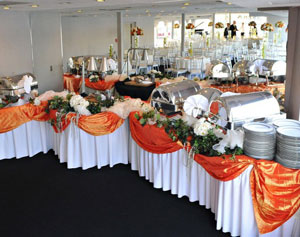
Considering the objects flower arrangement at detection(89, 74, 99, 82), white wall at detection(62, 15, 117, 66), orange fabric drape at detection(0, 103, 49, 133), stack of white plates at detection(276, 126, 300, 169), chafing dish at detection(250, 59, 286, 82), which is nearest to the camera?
stack of white plates at detection(276, 126, 300, 169)

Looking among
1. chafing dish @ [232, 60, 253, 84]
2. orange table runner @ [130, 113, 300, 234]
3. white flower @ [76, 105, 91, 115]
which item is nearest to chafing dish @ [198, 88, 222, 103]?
orange table runner @ [130, 113, 300, 234]

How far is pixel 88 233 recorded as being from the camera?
9.91ft

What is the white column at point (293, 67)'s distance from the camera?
11.2ft

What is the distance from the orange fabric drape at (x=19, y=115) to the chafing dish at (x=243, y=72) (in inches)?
133

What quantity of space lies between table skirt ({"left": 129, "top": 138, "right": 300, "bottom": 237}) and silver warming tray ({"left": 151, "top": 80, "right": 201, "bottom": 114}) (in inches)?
20.9

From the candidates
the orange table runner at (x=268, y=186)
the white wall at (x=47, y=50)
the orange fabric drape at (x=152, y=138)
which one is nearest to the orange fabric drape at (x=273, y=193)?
the orange table runner at (x=268, y=186)

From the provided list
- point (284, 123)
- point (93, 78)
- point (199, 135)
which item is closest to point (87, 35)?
point (93, 78)

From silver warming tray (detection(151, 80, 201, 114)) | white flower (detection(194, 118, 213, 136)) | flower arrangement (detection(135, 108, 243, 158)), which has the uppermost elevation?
silver warming tray (detection(151, 80, 201, 114))

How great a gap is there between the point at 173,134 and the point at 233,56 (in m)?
11.6

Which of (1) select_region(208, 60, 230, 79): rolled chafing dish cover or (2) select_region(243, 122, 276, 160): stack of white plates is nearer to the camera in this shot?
(2) select_region(243, 122, 276, 160): stack of white plates

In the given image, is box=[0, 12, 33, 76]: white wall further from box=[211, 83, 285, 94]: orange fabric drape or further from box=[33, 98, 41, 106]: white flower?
box=[211, 83, 285, 94]: orange fabric drape

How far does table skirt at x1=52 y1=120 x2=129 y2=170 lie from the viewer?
168 inches

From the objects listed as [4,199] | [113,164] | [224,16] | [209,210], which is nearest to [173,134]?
[209,210]

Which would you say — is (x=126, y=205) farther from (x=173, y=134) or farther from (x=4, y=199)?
(x=4, y=199)
